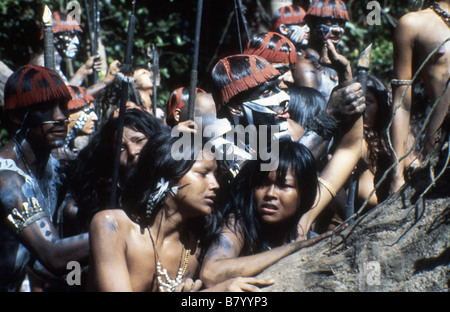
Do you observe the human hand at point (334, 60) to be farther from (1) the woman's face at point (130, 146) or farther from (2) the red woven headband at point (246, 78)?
(1) the woman's face at point (130, 146)

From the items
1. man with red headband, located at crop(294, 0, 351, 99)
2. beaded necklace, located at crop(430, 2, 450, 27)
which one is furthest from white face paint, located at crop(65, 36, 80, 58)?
beaded necklace, located at crop(430, 2, 450, 27)

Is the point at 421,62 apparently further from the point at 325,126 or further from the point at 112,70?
the point at 112,70

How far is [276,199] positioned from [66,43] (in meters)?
3.81

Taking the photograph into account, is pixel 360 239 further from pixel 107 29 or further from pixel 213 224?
pixel 107 29

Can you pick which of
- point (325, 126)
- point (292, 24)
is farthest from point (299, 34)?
point (325, 126)

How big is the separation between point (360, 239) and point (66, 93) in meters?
2.16

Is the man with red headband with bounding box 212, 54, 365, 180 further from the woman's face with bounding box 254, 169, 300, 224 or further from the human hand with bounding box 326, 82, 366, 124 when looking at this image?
the woman's face with bounding box 254, 169, 300, 224

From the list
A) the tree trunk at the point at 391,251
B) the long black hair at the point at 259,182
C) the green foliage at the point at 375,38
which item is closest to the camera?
the tree trunk at the point at 391,251

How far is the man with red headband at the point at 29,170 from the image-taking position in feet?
11.5

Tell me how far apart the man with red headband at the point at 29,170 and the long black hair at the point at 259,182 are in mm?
854

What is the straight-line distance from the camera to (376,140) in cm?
492

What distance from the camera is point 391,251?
2.65 metres

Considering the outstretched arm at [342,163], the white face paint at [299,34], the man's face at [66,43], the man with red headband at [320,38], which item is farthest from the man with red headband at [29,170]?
the white face paint at [299,34]

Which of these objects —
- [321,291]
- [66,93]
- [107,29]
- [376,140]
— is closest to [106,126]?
[66,93]
